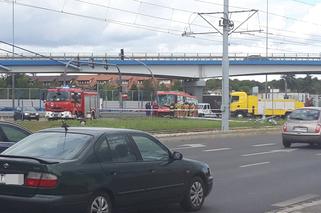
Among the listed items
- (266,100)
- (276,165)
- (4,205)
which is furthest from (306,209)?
(266,100)

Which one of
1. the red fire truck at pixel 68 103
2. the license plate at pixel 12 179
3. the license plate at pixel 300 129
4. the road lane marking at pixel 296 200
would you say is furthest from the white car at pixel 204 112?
the license plate at pixel 12 179

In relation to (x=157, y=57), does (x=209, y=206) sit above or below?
below

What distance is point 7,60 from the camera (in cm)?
9581

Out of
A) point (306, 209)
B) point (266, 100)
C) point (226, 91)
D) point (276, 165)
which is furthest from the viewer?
point (266, 100)

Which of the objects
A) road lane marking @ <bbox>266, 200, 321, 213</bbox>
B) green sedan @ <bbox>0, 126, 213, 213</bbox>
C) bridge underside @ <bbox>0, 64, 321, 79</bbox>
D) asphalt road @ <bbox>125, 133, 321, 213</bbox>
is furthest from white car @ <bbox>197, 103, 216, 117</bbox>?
green sedan @ <bbox>0, 126, 213, 213</bbox>

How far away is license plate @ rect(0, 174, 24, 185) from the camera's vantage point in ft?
26.8

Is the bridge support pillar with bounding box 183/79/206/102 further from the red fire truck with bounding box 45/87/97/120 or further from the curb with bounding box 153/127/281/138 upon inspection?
the curb with bounding box 153/127/281/138

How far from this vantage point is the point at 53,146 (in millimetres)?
8758

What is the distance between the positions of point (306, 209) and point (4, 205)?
4789 mm

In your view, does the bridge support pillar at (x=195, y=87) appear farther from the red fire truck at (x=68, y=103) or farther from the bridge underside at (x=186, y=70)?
the red fire truck at (x=68, y=103)

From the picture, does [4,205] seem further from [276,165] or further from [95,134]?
[276,165]

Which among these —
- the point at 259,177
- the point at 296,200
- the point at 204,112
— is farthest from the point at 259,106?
the point at 296,200

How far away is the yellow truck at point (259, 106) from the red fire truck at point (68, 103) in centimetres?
2424

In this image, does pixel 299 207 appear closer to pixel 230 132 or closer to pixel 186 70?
pixel 230 132
